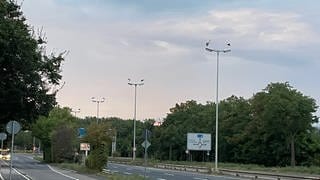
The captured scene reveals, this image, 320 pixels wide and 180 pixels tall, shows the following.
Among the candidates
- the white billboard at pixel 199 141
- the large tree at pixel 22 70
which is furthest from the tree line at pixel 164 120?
the white billboard at pixel 199 141

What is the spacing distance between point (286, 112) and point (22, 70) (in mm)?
64700

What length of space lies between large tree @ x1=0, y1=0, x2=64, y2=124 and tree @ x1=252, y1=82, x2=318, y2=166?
195 feet

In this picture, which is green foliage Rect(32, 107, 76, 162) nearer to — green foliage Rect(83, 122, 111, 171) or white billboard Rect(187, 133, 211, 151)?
white billboard Rect(187, 133, 211, 151)

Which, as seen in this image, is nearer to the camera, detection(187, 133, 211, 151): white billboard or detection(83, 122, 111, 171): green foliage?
detection(83, 122, 111, 171): green foliage

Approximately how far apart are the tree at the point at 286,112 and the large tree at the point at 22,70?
2335 inches

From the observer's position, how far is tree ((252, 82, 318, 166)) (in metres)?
84.7

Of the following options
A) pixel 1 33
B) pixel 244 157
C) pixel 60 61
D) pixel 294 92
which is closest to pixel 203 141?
pixel 294 92

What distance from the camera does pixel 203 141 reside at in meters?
85.0

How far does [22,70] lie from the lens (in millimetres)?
24484

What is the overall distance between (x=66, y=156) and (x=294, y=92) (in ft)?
109

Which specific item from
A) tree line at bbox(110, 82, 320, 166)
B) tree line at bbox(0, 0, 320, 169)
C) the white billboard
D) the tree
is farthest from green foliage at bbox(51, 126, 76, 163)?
the tree

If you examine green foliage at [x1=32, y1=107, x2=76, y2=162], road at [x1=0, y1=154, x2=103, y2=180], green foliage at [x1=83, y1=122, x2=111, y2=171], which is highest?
green foliage at [x1=32, y1=107, x2=76, y2=162]

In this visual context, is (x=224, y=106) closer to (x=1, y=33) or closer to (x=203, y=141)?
(x=203, y=141)

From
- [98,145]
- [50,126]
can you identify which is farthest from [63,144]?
[98,145]
